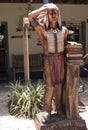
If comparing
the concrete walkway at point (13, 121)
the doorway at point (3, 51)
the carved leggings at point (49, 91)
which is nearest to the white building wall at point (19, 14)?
the doorway at point (3, 51)

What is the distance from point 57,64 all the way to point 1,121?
6.31 ft

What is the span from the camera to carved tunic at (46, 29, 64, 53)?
14.3 feet

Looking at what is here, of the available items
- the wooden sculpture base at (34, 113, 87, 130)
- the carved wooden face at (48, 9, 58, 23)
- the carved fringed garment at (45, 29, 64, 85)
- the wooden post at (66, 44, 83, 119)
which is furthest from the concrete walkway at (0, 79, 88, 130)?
the carved wooden face at (48, 9, 58, 23)

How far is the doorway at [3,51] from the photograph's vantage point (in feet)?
37.2

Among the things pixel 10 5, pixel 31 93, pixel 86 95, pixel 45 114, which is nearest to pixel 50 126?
pixel 45 114

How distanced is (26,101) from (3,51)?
619 centimetres

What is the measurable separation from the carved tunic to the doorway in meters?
7.04

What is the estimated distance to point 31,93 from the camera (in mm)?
6535

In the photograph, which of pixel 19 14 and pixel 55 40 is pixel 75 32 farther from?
pixel 55 40

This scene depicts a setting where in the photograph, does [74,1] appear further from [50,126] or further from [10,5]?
[50,126]

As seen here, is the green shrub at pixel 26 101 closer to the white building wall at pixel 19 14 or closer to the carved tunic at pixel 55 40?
the carved tunic at pixel 55 40

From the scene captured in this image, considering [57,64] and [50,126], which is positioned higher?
[57,64]

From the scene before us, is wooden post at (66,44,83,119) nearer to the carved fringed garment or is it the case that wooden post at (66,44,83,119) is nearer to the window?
the carved fringed garment

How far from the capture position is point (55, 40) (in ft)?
14.3
